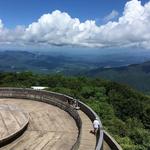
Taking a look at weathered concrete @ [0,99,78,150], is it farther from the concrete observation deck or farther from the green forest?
the green forest

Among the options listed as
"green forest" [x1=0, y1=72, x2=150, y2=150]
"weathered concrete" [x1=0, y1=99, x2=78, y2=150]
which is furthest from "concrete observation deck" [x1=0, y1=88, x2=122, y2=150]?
"green forest" [x1=0, y1=72, x2=150, y2=150]

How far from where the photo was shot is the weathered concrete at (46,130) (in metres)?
22.3

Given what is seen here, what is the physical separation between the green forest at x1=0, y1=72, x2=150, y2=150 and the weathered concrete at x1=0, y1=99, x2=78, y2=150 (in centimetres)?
948

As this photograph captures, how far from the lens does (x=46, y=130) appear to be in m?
25.5

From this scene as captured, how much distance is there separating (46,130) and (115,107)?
56516 millimetres

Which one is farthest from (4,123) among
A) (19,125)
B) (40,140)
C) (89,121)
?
(89,121)

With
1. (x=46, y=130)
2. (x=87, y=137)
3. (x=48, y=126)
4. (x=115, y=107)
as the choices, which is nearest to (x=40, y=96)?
(x=48, y=126)

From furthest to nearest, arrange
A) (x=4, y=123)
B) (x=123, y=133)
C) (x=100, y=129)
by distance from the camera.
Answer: (x=123, y=133), (x=4, y=123), (x=100, y=129)

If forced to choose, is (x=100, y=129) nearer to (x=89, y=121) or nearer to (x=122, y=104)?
(x=89, y=121)

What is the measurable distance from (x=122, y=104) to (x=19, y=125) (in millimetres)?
62538

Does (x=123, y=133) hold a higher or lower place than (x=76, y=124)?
lower

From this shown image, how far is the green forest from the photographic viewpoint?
45334 millimetres

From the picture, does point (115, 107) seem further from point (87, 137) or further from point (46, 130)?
point (87, 137)

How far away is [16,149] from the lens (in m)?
21.4
